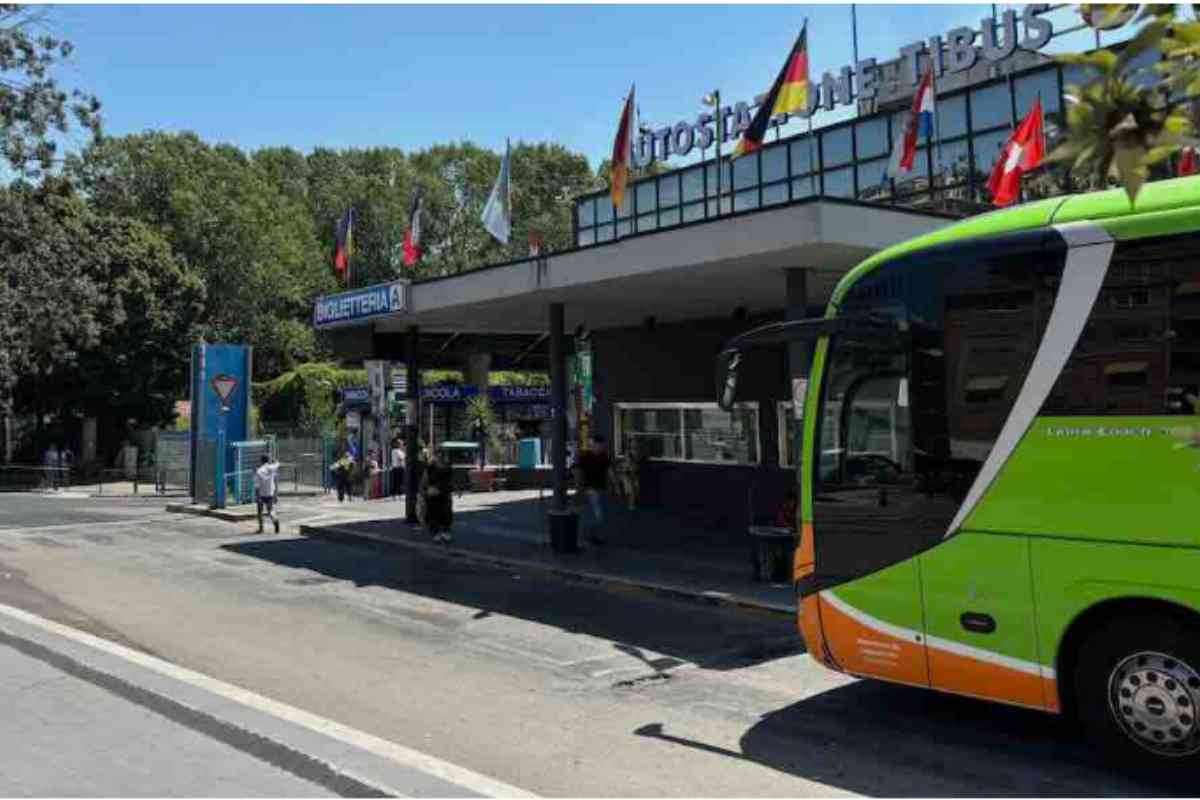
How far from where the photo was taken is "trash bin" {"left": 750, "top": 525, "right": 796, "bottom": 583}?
470 inches

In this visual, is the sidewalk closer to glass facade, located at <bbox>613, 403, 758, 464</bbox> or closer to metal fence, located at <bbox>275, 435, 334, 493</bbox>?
glass facade, located at <bbox>613, 403, 758, 464</bbox>

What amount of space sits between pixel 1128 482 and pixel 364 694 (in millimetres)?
5458

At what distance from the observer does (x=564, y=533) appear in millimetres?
Result: 15078

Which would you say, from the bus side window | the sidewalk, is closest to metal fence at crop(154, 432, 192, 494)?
the sidewalk

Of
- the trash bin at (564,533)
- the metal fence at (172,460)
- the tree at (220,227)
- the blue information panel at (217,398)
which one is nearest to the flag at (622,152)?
the trash bin at (564,533)

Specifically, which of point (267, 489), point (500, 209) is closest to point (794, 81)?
point (500, 209)

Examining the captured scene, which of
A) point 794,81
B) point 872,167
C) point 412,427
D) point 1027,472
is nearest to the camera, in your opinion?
point 1027,472

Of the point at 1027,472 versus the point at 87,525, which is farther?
the point at 87,525

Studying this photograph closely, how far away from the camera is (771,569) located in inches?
471

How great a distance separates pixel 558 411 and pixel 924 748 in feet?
32.7

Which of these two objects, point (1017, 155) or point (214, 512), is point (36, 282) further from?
point (1017, 155)

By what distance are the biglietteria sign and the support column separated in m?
10.6

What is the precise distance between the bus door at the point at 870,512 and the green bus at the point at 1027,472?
0.05ft

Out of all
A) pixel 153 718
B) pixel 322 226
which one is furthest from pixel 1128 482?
pixel 322 226
